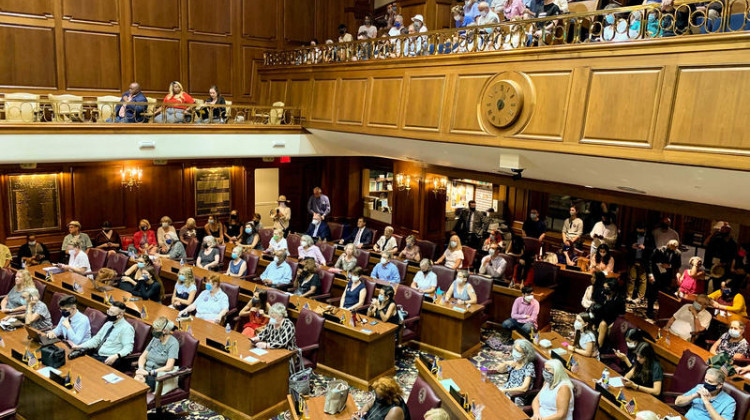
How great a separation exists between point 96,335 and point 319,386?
106 inches

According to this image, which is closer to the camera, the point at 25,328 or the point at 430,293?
the point at 25,328

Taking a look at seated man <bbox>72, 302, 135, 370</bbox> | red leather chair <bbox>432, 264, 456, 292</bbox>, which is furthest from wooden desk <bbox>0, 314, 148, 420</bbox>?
red leather chair <bbox>432, 264, 456, 292</bbox>

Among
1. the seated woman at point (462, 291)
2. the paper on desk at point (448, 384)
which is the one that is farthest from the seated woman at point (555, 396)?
the seated woman at point (462, 291)

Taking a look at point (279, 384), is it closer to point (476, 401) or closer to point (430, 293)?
point (476, 401)

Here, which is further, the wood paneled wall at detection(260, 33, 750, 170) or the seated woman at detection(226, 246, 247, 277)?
the seated woman at detection(226, 246, 247, 277)

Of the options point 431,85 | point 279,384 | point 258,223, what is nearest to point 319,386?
point 279,384

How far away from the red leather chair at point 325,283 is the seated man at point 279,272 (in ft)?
1.93

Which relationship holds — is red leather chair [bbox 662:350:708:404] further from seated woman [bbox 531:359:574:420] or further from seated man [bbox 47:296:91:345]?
seated man [bbox 47:296:91:345]

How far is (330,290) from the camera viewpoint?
9.00 meters

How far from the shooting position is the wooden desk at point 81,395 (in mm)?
5332

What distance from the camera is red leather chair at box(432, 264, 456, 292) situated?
9.11m

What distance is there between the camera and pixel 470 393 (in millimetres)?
5547

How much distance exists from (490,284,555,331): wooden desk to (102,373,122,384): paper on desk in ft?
18.9

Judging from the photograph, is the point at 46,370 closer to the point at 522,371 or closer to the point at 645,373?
the point at 522,371
